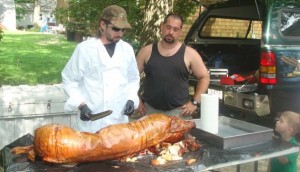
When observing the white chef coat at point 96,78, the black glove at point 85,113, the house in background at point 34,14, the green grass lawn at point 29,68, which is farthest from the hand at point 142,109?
the house in background at point 34,14

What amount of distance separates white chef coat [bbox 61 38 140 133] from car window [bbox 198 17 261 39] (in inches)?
155

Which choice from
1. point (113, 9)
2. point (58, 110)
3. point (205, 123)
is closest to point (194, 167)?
point (205, 123)

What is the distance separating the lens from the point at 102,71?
2818mm

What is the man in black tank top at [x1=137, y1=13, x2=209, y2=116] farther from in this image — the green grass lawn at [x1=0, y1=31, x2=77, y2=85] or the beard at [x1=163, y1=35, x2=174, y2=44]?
the green grass lawn at [x1=0, y1=31, x2=77, y2=85]

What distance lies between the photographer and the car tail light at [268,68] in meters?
4.48

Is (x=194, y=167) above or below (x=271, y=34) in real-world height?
below

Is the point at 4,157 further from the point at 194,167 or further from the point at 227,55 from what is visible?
the point at 227,55

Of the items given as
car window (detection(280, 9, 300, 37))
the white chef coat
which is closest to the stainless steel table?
the white chef coat

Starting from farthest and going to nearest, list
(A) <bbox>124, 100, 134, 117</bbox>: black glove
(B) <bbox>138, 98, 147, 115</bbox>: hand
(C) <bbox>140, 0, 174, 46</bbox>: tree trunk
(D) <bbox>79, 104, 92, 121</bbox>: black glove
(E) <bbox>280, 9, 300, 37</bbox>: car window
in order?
(C) <bbox>140, 0, 174, 46</bbox>: tree trunk, (E) <bbox>280, 9, 300, 37</bbox>: car window, (B) <bbox>138, 98, 147, 115</bbox>: hand, (A) <bbox>124, 100, 134, 117</bbox>: black glove, (D) <bbox>79, 104, 92, 121</bbox>: black glove

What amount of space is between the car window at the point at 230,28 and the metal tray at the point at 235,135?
4053 mm

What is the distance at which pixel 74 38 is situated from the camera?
24.1m

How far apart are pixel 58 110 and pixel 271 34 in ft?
9.00

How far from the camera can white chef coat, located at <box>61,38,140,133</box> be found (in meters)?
2.79

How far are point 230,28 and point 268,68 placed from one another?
264 centimetres
